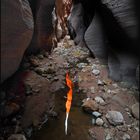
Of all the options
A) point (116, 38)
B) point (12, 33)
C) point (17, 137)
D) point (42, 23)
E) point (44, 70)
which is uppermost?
point (12, 33)

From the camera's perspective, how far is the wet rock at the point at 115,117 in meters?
2.71

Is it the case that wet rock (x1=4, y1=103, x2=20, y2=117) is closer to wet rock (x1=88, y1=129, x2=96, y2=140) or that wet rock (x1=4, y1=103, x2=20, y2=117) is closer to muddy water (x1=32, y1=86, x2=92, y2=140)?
muddy water (x1=32, y1=86, x2=92, y2=140)

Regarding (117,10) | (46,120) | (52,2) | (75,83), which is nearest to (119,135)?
(46,120)

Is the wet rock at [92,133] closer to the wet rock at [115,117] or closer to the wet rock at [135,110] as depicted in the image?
the wet rock at [115,117]

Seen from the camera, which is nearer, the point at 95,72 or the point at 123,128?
the point at 123,128

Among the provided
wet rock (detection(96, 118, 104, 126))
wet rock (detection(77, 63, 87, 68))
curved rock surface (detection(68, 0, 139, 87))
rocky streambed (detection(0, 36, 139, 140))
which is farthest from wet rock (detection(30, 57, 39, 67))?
wet rock (detection(96, 118, 104, 126))

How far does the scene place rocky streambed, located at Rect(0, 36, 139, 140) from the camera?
8.46ft

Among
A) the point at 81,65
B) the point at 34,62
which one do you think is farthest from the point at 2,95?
the point at 81,65

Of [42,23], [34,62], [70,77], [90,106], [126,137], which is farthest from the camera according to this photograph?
[42,23]

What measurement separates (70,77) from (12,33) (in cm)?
170

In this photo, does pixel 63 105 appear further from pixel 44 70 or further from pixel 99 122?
pixel 44 70

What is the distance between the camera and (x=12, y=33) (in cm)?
258

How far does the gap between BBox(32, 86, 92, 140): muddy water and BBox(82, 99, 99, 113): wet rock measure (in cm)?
7

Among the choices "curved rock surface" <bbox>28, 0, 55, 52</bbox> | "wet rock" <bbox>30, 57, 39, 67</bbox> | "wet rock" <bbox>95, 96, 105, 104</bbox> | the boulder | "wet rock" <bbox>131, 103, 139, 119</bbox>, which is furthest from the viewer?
"curved rock surface" <bbox>28, 0, 55, 52</bbox>
